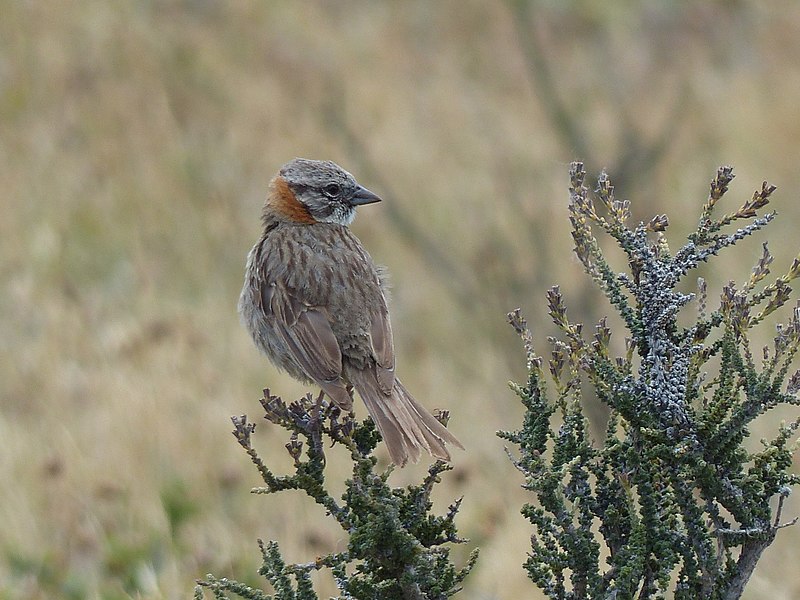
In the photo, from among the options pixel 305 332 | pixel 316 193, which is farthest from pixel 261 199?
pixel 305 332

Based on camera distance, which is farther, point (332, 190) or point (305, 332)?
point (332, 190)

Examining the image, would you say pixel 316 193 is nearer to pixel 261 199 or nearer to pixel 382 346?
pixel 382 346

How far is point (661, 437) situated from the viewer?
2.82m

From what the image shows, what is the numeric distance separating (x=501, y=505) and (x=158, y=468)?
69.6 inches

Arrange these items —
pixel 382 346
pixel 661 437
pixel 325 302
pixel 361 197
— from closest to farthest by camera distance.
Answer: pixel 661 437 < pixel 382 346 < pixel 325 302 < pixel 361 197

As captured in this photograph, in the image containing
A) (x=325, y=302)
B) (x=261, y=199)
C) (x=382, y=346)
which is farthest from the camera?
(x=261, y=199)

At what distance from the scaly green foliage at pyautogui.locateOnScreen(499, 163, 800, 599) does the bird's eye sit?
7.22 ft

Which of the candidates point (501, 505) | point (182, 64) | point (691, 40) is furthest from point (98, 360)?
point (691, 40)

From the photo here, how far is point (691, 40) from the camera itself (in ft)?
44.5

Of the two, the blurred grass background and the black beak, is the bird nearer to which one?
the black beak

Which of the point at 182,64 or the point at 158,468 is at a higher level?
the point at 182,64

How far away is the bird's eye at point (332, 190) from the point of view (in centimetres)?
503

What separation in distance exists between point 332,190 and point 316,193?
0.07 metres

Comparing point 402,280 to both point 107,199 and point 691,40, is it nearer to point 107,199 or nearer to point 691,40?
point 107,199
